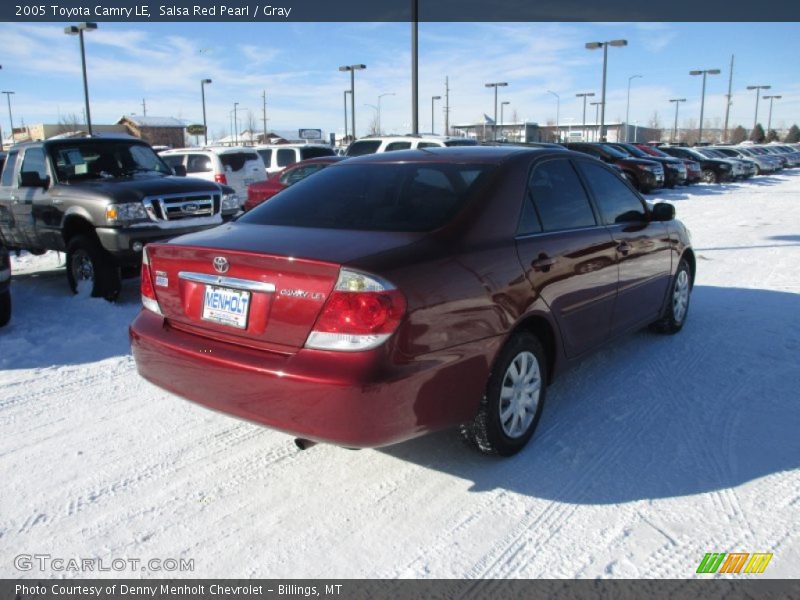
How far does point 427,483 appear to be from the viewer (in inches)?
129

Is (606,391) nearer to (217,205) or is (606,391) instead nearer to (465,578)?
(465,578)

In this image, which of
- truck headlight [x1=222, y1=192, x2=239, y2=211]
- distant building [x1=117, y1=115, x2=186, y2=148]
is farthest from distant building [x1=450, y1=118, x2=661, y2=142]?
truck headlight [x1=222, y1=192, x2=239, y2=211]

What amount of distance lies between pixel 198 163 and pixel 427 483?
41.2ft

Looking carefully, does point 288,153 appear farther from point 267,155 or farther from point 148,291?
point 148,291

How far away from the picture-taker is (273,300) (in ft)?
9.48

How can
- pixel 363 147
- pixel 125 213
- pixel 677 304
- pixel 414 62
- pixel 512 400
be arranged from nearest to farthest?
pixel 512 400, pixel 677 304, pixel 125 213, pixel 414 62, pixel 363 147

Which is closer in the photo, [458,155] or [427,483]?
[427,483]

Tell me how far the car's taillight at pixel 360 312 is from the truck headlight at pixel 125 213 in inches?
194

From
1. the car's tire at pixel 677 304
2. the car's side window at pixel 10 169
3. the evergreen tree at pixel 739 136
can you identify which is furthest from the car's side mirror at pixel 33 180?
the evergreen tree at pixel 739 136

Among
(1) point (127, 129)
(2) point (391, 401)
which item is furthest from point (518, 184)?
(1) point (127, 129)

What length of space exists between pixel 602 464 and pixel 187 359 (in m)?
2.18

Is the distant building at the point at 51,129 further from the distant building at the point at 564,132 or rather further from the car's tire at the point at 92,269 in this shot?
the car's tire at the point at 92,269

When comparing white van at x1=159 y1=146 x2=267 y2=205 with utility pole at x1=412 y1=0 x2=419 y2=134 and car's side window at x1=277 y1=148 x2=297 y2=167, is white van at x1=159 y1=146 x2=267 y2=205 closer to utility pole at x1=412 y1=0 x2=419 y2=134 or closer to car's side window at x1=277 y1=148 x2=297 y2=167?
car's side window at x1=277 y1=148 x2=297 y2=167

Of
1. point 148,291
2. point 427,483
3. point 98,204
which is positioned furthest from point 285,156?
point 427,483
